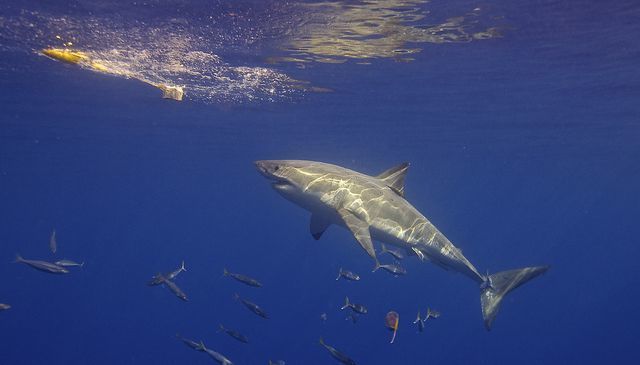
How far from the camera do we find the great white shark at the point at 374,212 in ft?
26.4

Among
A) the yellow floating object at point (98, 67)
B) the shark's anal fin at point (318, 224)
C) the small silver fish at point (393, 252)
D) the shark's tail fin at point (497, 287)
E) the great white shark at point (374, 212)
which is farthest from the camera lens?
the yellow floating object at point (98, 67)

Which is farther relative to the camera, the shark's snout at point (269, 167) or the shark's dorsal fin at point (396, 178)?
the shark's dorsal fin at point (396, 178)

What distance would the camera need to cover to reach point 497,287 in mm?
9578

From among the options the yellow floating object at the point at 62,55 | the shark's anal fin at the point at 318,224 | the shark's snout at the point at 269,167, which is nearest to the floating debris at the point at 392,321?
the shark's anal fin at the point at 318,224

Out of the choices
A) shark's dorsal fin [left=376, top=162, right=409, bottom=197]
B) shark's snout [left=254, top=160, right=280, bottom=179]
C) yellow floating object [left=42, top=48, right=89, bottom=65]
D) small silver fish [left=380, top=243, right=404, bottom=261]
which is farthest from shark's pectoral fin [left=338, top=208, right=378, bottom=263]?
yellow floating object [left=42, top=48, right=89, bottom=65]

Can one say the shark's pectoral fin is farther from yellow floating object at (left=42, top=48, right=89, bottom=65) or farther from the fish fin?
yellow floating object at (left=42, top=48, right=89, bottom=65)

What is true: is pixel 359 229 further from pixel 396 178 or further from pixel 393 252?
pixel 393 252

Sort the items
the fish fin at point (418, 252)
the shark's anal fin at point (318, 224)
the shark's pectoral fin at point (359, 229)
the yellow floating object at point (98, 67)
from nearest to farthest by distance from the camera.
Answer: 1. the shark's pectoral fin at point (359, 229)
2. the fish fin at point (418, 252)
3. the shark's anal fin at point (318, 224)
4. the yellow floating object at point (98, 67)

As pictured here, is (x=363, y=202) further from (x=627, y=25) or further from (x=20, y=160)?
(x=20, y=160)

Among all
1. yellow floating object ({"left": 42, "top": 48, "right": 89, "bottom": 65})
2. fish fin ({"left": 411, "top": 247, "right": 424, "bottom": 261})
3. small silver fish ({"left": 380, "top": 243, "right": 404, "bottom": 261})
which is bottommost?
small silver fish ({"left": 380, "top": 243, "right": 404, "bottom": 261})

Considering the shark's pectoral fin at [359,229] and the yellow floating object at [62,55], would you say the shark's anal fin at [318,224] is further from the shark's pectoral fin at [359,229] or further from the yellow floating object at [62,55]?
the yellow floating object at [62,55]

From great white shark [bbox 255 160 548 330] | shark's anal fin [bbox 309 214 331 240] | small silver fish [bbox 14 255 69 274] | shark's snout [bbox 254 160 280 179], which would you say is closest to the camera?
shark's snout [bbox 254 160 280 179]

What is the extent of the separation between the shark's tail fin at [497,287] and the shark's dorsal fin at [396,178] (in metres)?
2.51

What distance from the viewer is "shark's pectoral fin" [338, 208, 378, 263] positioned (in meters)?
7.57
